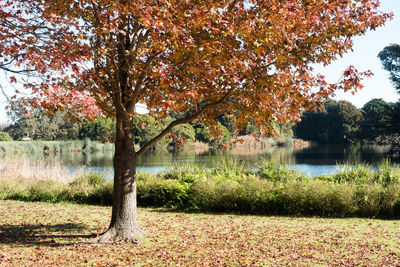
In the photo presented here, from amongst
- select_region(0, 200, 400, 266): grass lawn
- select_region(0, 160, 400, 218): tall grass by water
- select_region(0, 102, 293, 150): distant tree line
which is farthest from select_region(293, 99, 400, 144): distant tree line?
select_region(0, 200, 400, 266): grass lawn

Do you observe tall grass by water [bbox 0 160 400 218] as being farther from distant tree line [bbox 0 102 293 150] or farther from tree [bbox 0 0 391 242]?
distant tree line [bbox 0 102 293 150]

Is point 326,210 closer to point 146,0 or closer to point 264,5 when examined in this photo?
point 264,5

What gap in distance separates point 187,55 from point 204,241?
11.1ft

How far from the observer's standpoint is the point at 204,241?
6.75 meters

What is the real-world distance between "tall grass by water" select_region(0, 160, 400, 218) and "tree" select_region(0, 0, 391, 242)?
3280 millimetres

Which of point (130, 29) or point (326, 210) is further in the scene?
point (326, 210)

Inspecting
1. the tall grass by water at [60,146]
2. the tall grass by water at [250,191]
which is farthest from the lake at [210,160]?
the tall grass by water at [250,191]

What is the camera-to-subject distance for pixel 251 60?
20.3 ft

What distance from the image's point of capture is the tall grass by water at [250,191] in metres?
9.39

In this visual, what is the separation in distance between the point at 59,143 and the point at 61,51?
1514 inches

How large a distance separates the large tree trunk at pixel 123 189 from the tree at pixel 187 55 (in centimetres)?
2

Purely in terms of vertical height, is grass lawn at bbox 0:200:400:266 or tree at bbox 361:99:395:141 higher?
tree at bbox 361:99:395:141

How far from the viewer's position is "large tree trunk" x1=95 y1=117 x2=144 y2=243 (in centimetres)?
674

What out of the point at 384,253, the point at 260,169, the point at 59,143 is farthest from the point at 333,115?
the point at 384,253
